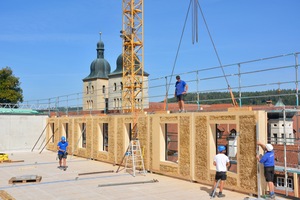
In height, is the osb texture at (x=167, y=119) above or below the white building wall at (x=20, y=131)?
above

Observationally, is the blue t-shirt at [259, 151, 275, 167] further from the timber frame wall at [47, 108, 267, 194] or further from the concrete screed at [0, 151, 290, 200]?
the concrete screed at [0, 151, 290, 200]

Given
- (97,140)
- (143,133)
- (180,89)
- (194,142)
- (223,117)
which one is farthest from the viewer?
(97,140)

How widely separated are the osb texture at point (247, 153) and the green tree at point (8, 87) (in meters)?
43.1

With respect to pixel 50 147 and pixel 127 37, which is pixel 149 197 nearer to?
pixel 50 147

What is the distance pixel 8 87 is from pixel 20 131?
2594cm

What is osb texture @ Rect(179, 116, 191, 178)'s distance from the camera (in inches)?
455

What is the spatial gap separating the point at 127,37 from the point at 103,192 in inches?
1431

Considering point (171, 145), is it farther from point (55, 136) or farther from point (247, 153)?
point (247, 153)

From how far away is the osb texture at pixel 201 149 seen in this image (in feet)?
35.7

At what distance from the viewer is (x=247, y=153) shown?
9.51m

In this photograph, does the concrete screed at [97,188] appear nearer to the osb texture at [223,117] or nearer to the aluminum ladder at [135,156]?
the aluminum ladder at [135,156]

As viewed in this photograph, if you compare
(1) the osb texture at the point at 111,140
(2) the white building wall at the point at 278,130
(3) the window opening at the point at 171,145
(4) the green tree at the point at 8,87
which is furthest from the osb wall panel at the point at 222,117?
(4) the green tree at the point at 8,87

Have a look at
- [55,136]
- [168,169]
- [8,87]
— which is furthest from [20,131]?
[8,87]

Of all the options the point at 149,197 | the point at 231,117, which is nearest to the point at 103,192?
the point at 149,197
